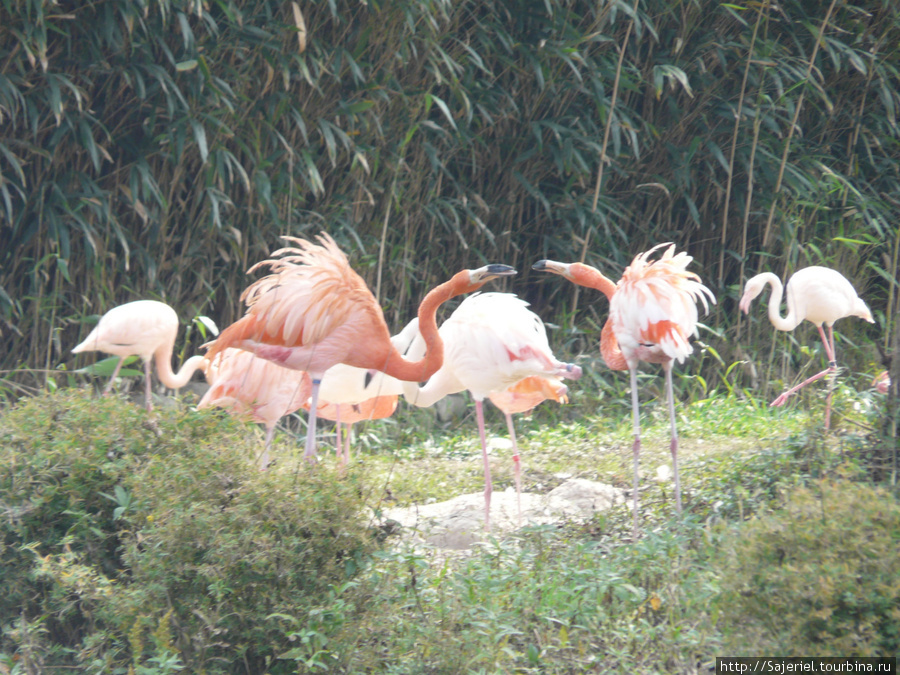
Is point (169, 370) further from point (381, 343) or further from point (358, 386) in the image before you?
point (381, 343)

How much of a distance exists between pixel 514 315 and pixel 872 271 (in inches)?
179

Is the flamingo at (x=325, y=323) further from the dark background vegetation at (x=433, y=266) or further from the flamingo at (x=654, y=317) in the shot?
the dark background vegetation at (x=433, y=266)

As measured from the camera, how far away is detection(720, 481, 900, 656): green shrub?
188 cm

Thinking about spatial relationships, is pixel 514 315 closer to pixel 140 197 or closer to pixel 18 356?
pixel 140 197

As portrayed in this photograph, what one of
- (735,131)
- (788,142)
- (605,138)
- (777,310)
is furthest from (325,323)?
(788,142)

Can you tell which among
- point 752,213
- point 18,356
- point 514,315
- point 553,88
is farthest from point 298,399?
point 752,213

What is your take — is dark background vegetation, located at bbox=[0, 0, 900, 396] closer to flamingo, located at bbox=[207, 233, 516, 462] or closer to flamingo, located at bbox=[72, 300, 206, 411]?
flamingo, located at bbox=[72, 300, 206, 411]

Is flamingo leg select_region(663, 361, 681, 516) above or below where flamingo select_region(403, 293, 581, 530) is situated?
below

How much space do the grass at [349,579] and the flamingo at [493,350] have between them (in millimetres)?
1060

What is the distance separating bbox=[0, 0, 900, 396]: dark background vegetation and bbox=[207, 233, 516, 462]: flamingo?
59.3 inches

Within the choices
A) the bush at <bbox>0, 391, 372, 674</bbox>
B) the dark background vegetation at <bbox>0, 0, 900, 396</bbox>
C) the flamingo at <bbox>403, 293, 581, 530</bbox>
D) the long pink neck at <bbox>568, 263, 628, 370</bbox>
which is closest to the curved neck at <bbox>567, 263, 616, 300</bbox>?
the long pink neck at <bbox>568, 263, 628, 370</bbox>

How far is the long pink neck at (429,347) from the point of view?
395cm

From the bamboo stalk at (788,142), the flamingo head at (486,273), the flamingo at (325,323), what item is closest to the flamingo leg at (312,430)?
the flamingo at (325,323)

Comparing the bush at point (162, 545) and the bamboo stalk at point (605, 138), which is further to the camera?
the bamboo stalk at point (605, 138)
